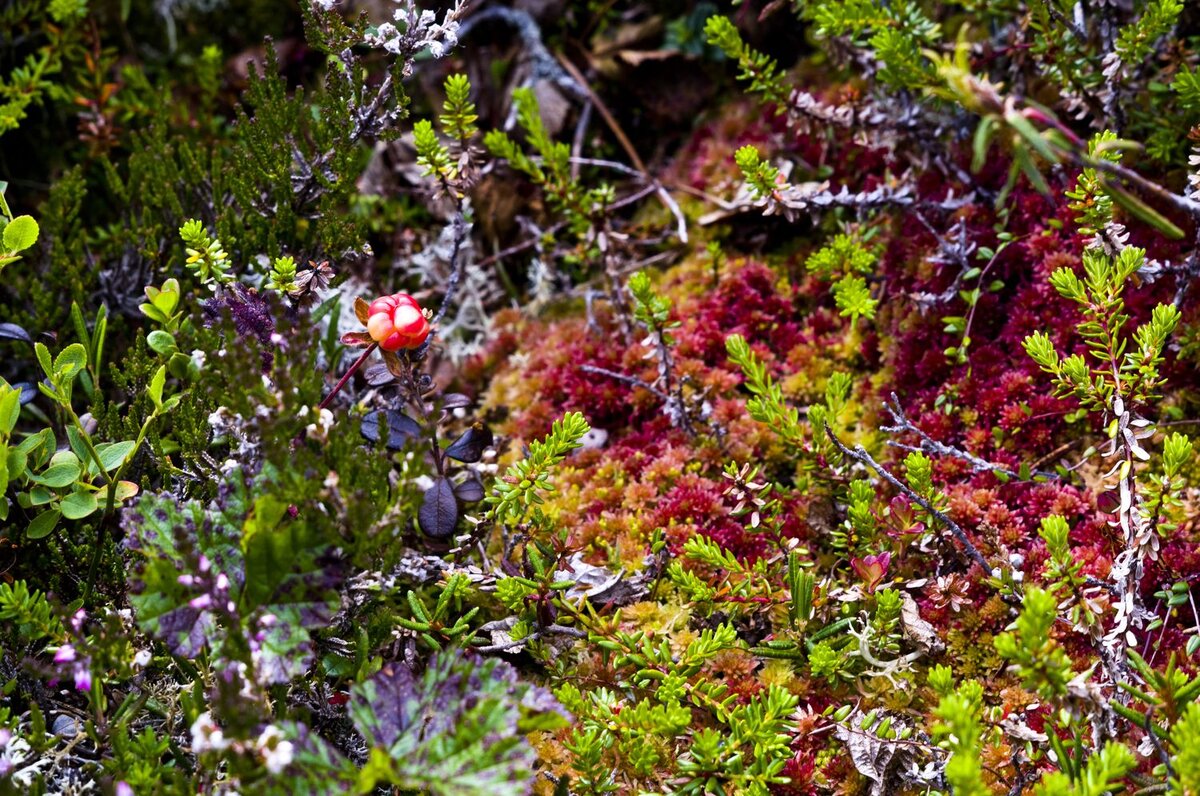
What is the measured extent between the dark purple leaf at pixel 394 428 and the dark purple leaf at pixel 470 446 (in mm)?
114

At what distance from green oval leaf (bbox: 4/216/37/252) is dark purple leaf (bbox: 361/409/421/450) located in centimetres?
96

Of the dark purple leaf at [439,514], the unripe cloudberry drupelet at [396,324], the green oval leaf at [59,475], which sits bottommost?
the dark purple leaf at [439,514]

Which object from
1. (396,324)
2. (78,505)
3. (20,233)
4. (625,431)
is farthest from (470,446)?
(20,233)

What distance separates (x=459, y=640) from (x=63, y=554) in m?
1.08

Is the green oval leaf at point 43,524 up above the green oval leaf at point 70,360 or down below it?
below

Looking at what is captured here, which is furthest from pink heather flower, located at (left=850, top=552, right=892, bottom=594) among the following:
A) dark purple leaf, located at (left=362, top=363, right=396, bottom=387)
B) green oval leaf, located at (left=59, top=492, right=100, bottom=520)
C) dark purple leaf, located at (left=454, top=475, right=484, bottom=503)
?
green oval leaf, located at (left=59, top=492, right=100, bottom=520)

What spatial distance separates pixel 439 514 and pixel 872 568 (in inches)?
45.1

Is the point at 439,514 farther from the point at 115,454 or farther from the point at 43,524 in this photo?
the point at 43,524

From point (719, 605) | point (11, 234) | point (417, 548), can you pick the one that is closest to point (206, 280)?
point (11, 234)

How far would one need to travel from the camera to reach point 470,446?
260 cm

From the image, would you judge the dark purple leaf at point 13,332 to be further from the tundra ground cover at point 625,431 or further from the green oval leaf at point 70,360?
the green oval leaf at point 70,360

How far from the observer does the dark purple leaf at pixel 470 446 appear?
2.58m

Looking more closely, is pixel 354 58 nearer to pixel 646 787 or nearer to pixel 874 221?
pixel 874 221

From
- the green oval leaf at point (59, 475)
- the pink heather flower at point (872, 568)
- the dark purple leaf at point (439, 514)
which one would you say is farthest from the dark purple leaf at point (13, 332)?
the pink heather flower at point (872, 568)
